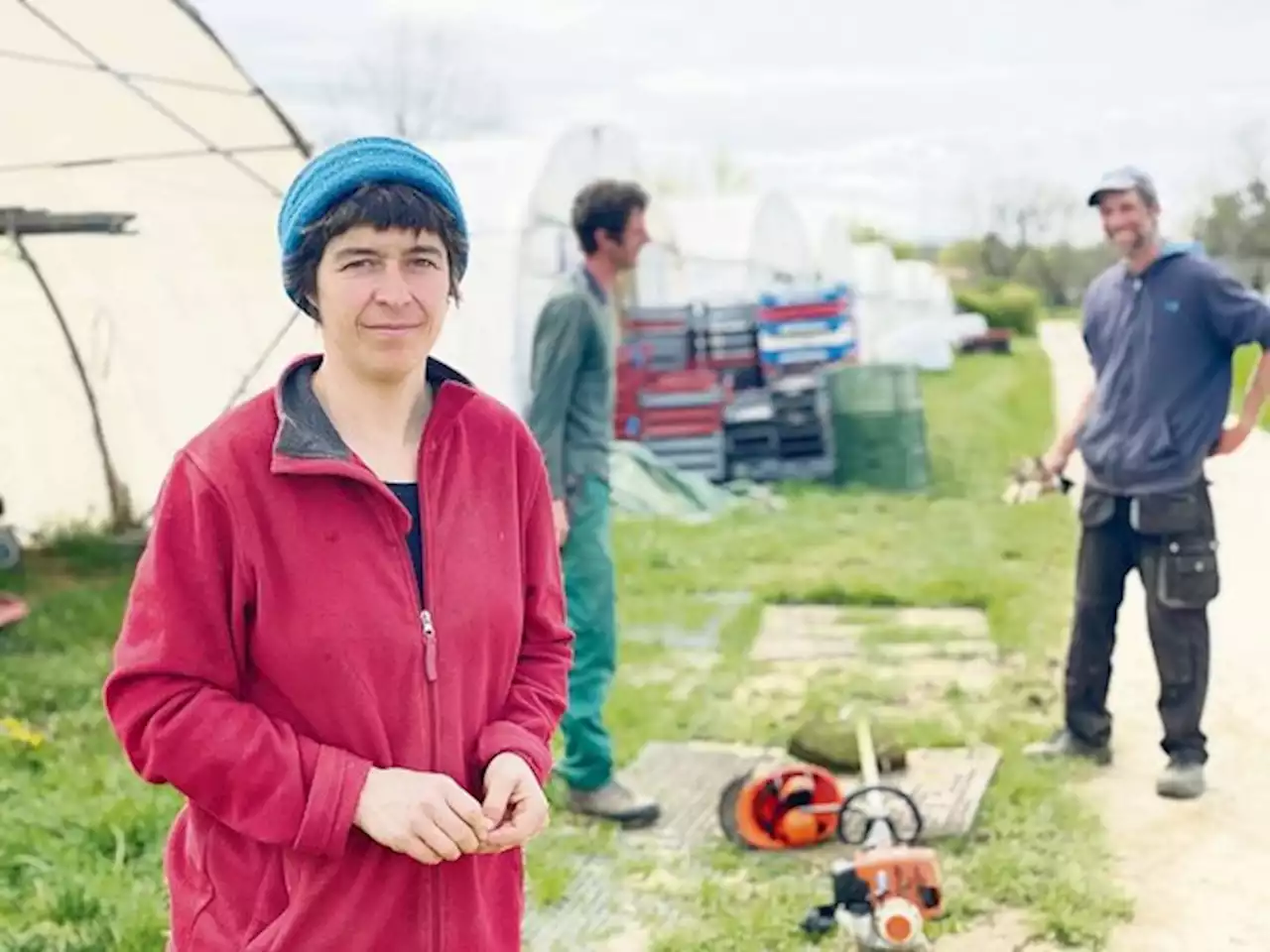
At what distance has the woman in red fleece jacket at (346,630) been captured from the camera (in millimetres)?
1705

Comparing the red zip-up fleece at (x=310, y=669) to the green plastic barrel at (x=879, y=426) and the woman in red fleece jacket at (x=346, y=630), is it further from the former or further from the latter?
the green plastic barrel at (x=879, y=426)

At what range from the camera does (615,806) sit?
15.4ft

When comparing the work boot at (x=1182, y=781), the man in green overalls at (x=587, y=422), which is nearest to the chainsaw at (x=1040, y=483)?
the work boot at (x=1182, y=781)

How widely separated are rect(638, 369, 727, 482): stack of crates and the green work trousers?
7145 millimetres

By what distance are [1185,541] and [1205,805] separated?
2.72 feet

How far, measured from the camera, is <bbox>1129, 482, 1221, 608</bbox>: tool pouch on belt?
15.9 feet

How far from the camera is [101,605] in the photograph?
7402 mm

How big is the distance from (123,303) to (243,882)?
7.17 m

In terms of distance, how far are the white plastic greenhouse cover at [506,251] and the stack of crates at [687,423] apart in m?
1.32

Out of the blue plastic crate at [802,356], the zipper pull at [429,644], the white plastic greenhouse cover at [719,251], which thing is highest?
the white plastic greenhouse cover at [719,251]

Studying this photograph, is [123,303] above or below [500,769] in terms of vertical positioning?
above

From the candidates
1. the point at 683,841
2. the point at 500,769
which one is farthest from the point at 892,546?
the point at 500,769

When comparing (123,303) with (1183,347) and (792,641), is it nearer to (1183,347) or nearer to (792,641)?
(792,641)

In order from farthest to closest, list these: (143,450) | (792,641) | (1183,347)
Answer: (143,450)
(792,641)
(1183,347)
